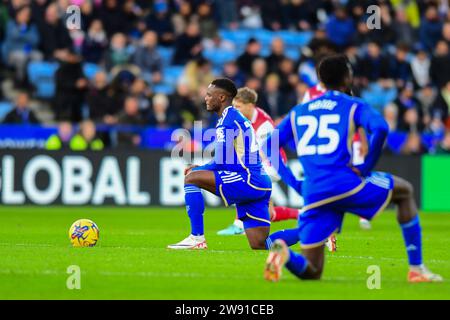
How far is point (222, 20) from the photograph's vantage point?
92.0 ft

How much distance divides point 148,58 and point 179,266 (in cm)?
1516

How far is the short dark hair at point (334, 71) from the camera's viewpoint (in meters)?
9.44

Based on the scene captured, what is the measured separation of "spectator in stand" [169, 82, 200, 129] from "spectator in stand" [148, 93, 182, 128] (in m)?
0.11

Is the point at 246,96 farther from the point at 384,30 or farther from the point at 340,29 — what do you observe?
the point at 384,30

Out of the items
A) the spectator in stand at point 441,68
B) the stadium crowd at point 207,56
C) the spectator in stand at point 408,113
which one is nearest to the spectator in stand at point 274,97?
the stadium crowd at point 207,56

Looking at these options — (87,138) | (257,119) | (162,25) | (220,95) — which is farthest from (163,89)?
(220,95)

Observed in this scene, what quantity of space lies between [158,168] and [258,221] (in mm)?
9582

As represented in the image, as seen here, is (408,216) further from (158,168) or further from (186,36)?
(186,36)

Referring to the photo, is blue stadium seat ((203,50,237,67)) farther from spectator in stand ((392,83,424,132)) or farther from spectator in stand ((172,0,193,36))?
spectator in stand ((392,83,424,132))

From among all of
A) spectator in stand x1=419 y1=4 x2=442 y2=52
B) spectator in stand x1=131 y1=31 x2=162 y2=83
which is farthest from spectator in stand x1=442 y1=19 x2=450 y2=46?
spectator in stand x1=131 y1=31 x2=162 y2=83

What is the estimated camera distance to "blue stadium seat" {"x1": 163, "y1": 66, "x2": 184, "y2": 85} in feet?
84.3
